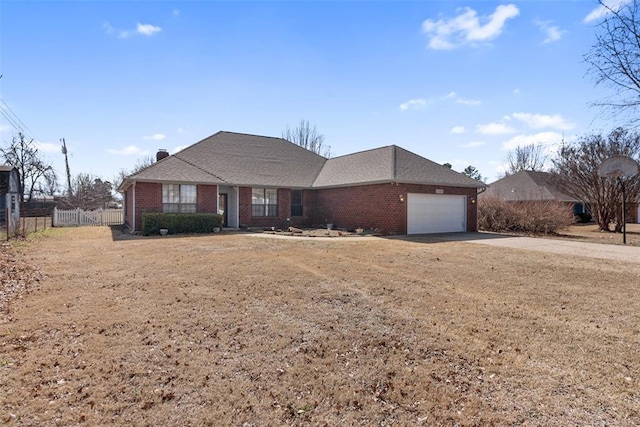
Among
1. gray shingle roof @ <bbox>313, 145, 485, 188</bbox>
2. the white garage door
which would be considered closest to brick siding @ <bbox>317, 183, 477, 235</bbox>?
the white garage door

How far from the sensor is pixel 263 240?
13.6m

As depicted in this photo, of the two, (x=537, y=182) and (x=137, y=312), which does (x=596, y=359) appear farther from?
(x=537, y=182)

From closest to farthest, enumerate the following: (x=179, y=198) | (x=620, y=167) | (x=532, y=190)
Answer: (x=179, y=198), (x=620, y=167), (x=532, y=190)

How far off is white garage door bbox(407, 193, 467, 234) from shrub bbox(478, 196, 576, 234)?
2583 mm

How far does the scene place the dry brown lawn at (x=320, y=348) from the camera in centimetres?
308

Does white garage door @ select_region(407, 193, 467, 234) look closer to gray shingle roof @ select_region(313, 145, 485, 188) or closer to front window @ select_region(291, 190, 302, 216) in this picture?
gray shingle roof @ select_region(313, 145, 485, 188)

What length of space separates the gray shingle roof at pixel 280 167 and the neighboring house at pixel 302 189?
0.17 feet

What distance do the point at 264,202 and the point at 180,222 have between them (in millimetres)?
4983

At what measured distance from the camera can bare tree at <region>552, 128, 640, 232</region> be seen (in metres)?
22.4

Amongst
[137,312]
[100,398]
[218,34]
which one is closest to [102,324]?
[137,312]

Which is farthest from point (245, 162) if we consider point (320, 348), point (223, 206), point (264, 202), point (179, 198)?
point (320, 348)

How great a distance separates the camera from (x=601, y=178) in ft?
Result: 74.0

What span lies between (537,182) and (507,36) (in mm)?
26580

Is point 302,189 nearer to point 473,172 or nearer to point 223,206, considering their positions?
point 223,206
